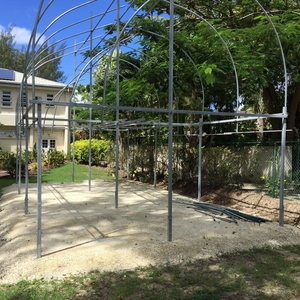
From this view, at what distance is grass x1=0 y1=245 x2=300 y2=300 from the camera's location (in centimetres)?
347

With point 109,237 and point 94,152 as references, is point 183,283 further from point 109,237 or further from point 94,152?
point 94,152

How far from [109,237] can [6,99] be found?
2076 centimetres

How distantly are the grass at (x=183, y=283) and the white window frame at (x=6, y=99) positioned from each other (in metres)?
21.8

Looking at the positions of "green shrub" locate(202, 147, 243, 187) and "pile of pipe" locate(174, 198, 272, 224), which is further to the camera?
"green shrub" locate(202, 147, 243, 187)

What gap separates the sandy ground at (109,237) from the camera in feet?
14.2

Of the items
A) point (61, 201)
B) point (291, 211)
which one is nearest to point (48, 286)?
point (61, 201)

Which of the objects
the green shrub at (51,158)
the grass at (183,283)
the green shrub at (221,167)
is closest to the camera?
the grass at (183,283)

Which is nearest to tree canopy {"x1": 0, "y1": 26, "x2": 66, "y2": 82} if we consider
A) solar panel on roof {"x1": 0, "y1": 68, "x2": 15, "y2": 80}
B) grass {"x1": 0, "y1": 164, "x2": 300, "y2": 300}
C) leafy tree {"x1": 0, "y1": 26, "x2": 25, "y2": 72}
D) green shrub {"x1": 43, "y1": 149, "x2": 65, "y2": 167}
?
leafy tree {"x1": 0, "y1": 26, "x2": 25, "y2": 72}

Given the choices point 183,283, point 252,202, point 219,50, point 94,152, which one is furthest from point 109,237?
point 94,152

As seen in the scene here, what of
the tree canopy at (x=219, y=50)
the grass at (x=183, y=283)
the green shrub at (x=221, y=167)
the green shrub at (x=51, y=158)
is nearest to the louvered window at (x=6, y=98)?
the green shrub at (x=51, y=158)

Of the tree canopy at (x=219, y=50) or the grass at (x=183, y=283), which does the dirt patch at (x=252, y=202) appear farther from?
the grass at (x=183, y=283)

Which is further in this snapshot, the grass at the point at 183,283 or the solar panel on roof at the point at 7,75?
the solar panel on roof at the point at 7,75

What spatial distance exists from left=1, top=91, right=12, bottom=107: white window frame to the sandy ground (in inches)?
640

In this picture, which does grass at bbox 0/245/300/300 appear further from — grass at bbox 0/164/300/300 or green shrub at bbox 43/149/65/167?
green shrub at bbox 43/149/65/167
